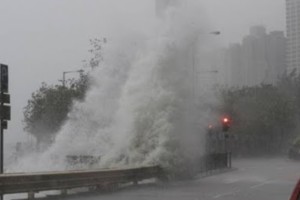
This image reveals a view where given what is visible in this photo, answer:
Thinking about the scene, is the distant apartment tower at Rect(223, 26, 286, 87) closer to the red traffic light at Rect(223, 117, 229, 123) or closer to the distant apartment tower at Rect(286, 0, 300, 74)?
the distant apartment tower at Rect(286, 0, 300, 74)

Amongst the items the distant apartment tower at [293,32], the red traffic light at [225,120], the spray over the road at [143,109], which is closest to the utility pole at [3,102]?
the spray over the road at [143,109]

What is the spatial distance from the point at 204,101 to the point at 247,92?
46.4 m

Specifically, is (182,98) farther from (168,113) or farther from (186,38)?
(186,38)

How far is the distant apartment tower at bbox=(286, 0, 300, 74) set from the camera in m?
60.5

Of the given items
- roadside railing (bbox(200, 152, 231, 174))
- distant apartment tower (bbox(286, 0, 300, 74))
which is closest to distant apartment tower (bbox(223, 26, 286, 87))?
distant apartment tower (bbox(286, 0, 300, 74))

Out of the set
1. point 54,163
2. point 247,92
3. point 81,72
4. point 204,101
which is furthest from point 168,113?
point 247,92

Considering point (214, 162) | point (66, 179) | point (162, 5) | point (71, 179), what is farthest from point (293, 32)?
point (66, 179)

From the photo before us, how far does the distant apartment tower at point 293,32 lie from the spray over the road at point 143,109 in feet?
80.7

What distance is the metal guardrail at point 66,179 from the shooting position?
20.1m

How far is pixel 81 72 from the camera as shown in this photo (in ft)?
177

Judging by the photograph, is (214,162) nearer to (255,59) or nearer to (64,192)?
(64,192)

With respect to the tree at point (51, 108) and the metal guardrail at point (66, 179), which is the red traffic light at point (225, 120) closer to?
the tree at point (51, 108)

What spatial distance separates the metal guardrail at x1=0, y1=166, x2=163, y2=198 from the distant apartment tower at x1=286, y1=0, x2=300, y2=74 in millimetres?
33873

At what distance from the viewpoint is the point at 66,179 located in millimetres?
23344
